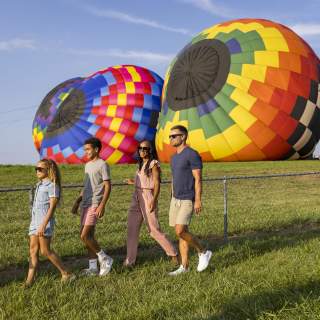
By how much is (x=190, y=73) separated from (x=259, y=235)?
528 inches

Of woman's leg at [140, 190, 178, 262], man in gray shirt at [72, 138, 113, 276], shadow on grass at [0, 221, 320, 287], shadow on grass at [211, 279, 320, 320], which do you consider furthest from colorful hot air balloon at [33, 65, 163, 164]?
shadow on grass at [211, 279, 320, 320]

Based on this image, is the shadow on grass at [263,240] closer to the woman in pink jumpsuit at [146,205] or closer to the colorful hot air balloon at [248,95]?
the woman in pink jumpsuit at [146,205]

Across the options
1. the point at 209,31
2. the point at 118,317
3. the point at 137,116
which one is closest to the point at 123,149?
the point at 137,116

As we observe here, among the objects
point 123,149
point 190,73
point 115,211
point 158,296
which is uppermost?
point 158,296

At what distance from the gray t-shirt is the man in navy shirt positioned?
833mm

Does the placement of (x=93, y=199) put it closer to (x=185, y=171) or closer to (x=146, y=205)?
(x=146, y=205)

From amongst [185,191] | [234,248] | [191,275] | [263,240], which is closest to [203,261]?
[191,275]

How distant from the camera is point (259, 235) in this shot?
8.77 metres

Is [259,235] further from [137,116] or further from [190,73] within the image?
[137,116]

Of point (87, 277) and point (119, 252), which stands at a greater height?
point (87, 277)

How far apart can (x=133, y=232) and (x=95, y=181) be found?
99 centimetres

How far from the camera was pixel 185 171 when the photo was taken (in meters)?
5.93

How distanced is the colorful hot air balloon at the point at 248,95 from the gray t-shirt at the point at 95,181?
14.4 metres

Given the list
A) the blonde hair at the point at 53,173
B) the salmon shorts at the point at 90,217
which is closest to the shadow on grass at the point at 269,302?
the salmon shorts at the point at 90,217
